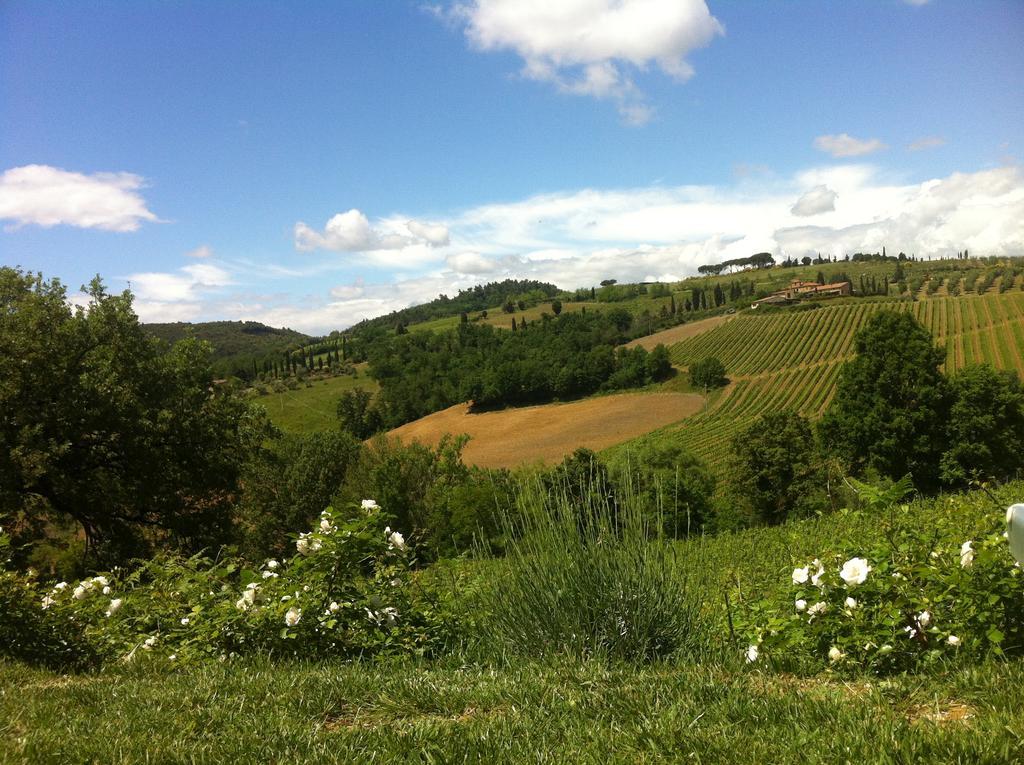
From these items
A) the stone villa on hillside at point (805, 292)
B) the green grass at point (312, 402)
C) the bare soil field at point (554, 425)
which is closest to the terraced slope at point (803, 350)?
the bare soil field at point (554, 425)

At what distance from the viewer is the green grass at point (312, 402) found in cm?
9156

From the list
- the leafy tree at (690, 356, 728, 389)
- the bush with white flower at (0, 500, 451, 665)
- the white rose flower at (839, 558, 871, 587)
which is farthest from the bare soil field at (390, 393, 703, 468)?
the white rose flower at (839, 558, 871, 587)

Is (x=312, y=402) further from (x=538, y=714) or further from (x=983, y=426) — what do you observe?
(x=538, y=714)

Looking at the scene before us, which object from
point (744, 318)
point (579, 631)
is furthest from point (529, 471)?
point (744, 318)

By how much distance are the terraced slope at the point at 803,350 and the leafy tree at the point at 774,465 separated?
14.6 metres

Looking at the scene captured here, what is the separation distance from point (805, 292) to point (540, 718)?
136 metres

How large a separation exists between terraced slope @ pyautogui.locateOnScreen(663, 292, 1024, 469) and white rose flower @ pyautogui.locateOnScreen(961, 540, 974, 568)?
51288 millimetres

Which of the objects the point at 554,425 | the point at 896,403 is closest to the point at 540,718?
the point at 896,403

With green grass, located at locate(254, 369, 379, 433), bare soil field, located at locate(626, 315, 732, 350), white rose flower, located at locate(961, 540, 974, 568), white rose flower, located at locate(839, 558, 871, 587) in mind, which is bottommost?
green grass, located at locate(254, 369, 379, 433)

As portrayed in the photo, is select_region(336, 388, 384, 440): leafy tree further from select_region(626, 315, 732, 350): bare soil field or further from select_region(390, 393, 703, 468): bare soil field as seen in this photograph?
select_region(626, 315, 732, 350): bare soil field

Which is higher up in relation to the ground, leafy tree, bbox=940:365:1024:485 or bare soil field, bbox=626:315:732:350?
bare soil field, bbox=626:315:732:350

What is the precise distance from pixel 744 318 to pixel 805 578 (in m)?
114

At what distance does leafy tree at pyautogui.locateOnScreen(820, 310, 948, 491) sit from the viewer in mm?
28234

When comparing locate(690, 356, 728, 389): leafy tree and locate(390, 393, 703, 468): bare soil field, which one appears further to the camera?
locate(690, 356, 728, 389): leafy tree
